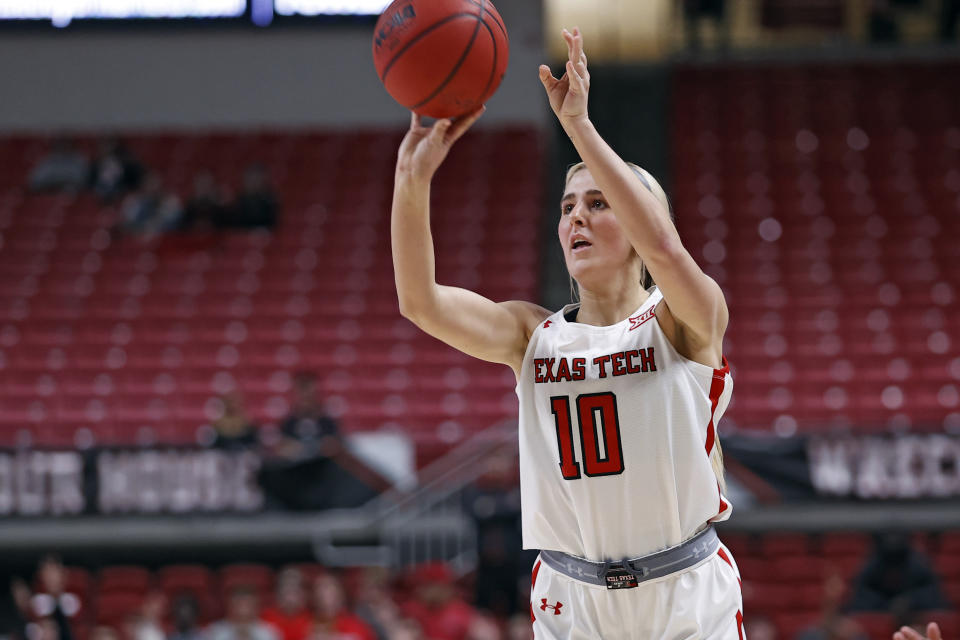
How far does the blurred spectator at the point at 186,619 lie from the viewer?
773cm

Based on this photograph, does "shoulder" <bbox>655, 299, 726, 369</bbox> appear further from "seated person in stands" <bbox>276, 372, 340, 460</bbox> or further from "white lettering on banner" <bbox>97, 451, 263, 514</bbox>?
"white lettering on banner" <bbox>97, 451, 263, 514</bbox>

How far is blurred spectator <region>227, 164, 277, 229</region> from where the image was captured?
1338 centimetres

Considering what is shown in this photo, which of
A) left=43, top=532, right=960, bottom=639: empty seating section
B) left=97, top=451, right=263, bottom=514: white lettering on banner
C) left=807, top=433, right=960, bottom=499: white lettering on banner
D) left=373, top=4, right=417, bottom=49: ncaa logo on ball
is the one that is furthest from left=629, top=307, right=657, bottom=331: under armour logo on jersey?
left=97, top=451, right=263, bottom=514: white lettering on banner

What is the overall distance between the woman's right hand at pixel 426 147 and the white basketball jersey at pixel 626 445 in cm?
55

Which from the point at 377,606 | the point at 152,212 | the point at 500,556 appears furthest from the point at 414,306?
the point at 152,212

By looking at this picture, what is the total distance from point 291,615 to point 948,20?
12.2 metres

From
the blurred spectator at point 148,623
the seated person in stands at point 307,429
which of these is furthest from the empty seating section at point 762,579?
the seated person in stands at point 307,429

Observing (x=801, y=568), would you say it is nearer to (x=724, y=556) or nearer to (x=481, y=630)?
(x=481, y=630)

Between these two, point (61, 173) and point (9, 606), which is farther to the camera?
point (61, 173)

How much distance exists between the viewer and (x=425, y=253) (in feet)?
8.61

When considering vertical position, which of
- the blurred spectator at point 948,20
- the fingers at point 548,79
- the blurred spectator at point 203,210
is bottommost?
the fingers at point 548,79

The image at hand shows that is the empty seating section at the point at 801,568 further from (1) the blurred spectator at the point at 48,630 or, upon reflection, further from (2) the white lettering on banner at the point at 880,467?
(1) the blurred spectator at the point at 48,630

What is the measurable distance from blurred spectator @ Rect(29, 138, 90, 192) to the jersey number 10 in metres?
12.7

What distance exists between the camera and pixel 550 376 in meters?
2.74
